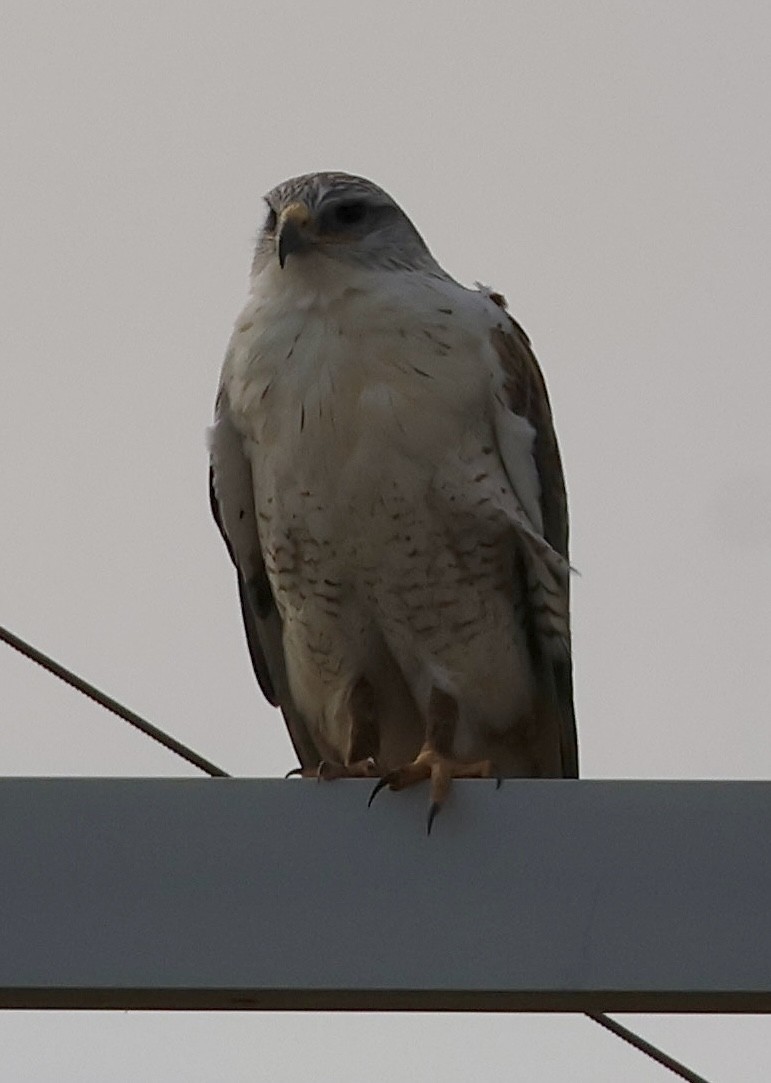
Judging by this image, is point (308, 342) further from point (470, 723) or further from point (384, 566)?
point (470, 723)

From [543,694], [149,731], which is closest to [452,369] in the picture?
[543,694]

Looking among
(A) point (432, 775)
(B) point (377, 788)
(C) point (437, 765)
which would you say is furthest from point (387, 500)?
(B) point (377, 788)

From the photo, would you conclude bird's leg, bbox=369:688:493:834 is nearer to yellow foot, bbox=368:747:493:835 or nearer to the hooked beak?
yellow foot, bbox=368:747:493:835

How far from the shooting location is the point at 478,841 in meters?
1.83

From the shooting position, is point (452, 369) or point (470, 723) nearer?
point (452, 369)

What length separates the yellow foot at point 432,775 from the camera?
6.33 feet

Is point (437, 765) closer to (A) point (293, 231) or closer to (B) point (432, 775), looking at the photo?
(B) point (432, 775)

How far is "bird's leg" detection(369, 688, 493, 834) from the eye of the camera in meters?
2.00

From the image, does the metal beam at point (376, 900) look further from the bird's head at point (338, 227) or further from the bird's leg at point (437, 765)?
the bird's head at point (338, 227)

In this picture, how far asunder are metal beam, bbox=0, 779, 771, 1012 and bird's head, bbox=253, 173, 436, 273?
1512 millimetres

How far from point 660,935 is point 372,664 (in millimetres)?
1535

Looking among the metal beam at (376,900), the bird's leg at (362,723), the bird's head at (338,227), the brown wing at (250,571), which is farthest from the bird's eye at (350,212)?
the metal beam at (376,900)

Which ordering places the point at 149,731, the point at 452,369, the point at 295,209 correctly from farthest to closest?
the point at 295,209 < the point at 452,369 < the point at 149,731

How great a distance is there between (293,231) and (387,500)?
0.53m
